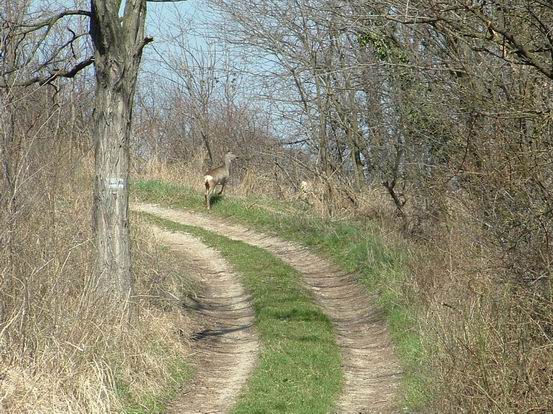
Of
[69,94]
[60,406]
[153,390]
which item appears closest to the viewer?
[60,406]

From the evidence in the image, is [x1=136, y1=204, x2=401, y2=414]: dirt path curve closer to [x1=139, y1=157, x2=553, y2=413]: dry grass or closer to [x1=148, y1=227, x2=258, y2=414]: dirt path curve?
[x1=139, y1=157, x2=553, y2=413]: dry grass

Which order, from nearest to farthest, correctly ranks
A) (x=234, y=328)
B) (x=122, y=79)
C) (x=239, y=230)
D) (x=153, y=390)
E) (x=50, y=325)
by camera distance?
(x=50, y=325)
(x=153, y=390)
(x=122, y=79)
(x=234, y=328)
(x=239, y=230)

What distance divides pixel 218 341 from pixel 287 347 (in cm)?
122

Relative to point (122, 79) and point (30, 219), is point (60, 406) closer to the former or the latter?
point (30, 219)

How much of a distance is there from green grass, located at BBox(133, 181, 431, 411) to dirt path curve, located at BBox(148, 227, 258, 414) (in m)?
1.84

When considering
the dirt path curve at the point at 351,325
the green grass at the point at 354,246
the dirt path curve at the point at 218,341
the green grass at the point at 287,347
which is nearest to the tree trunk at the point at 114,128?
the dirt path curve at the point at 218,341

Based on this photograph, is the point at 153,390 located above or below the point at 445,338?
below

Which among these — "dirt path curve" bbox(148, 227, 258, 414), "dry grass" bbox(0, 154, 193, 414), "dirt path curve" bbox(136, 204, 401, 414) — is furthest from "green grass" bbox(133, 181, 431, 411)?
"dry grass" bbox(0, 154, 193, 414)

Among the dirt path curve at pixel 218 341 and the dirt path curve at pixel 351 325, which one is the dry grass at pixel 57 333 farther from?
the dirt path curve at pixel 351 325

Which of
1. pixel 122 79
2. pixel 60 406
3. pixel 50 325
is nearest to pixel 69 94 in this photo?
pixel 122 79

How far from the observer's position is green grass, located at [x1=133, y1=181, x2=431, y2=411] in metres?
11.1

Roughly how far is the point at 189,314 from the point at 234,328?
76 centimetres

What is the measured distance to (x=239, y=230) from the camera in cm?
2177

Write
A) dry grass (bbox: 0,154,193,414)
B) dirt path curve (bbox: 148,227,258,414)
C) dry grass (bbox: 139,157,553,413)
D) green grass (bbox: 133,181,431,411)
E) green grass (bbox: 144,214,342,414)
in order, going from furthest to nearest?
green grass (bbox: 133,181,431,411) < dirt path curve (bbox: 148,227,258,414) < green grass (bbox: 144,214,342,414) < dry grass (bbox: 0,154,193,414) < dry grass (bbox: 139,157,553,413)
